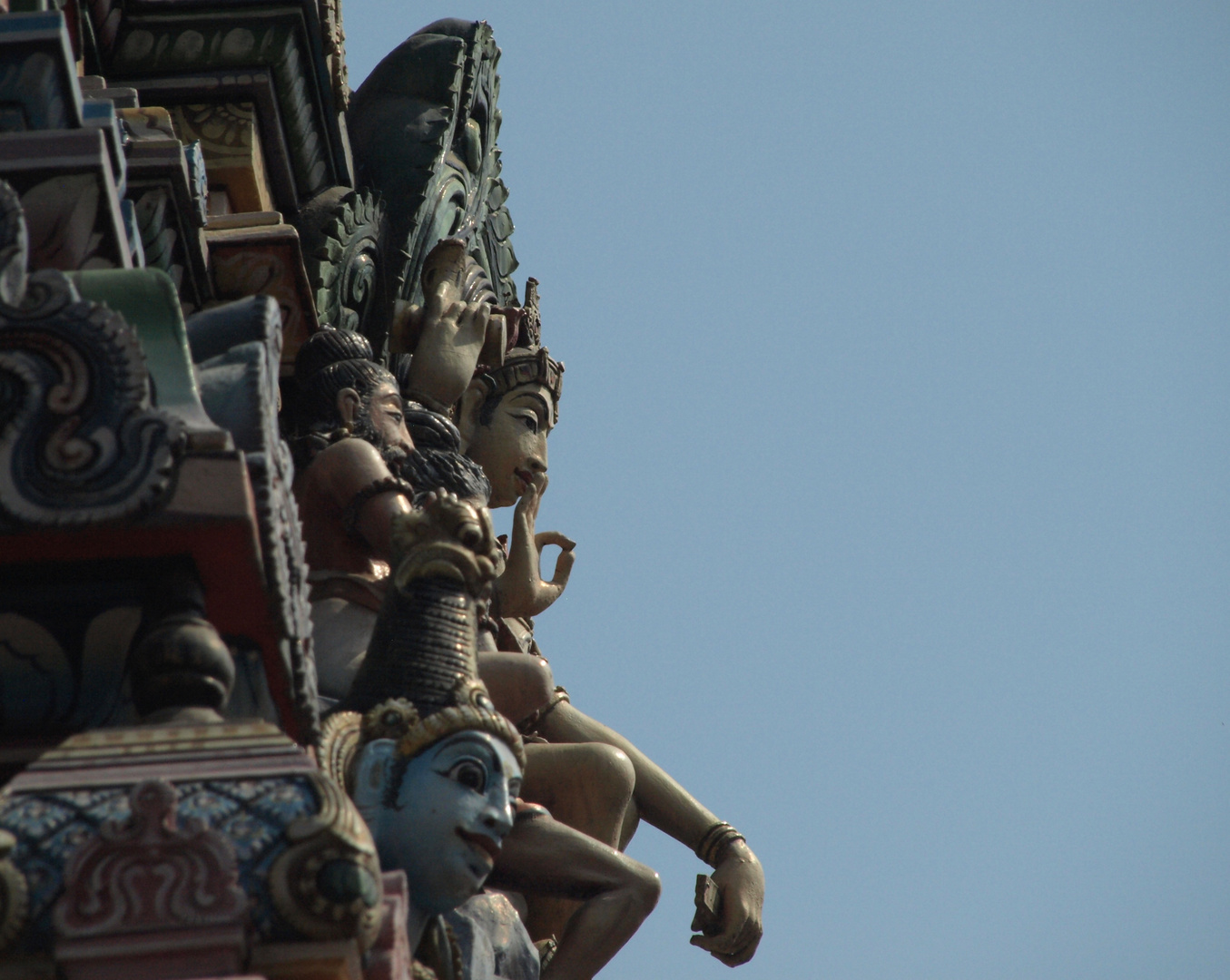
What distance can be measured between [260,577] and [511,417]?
6.56 metres

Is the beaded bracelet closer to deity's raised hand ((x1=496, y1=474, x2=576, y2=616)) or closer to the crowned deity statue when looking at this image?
the crowned deity statue

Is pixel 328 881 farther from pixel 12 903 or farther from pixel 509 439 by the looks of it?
pixel 509 439

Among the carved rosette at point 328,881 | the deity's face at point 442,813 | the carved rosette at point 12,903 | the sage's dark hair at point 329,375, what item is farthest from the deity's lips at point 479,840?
the sage's dark hair at point 329,375

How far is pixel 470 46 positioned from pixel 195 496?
7.65 metres

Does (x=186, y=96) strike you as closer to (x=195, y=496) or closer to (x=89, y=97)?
(x=89, y=97)

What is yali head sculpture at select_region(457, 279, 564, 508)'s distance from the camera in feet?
39.7

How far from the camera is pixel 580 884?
29.8ft

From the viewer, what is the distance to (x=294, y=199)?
453 inches

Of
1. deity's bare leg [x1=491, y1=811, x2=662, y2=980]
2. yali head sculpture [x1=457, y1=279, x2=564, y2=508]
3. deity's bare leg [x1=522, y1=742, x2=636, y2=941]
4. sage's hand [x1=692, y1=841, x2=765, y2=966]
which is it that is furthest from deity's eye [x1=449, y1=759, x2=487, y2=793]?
yali head sculpture [x1=457, y1=279, x2=564, y2=508]

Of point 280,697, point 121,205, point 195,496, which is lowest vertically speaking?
point 280,697

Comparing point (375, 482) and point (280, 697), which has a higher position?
point (375, 482)

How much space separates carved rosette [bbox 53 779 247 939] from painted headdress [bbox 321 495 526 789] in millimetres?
1811

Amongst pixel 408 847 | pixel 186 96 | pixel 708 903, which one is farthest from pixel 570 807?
pixel 186 96

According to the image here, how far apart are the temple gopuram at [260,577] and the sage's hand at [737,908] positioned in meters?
0.02
